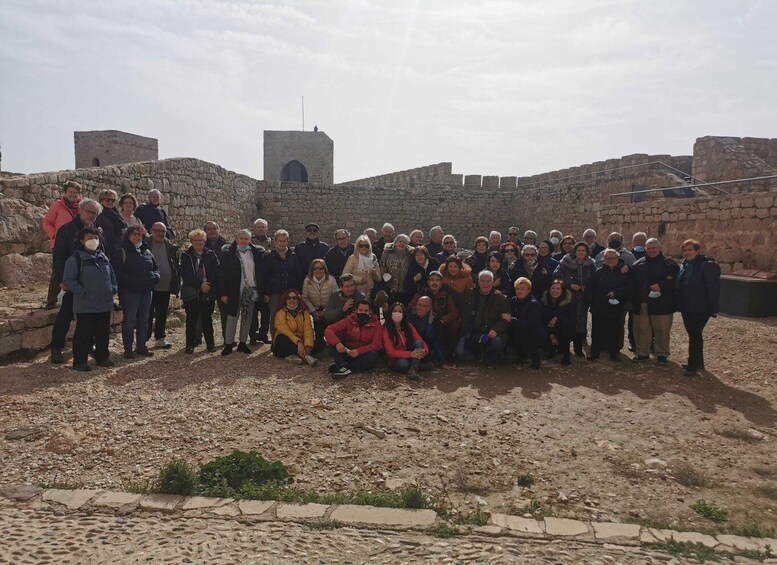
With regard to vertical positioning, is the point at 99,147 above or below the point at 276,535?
above

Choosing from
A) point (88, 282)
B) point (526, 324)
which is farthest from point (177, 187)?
point (526, 324)

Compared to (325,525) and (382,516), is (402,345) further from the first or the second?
(325,525)

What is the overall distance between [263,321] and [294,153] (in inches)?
700

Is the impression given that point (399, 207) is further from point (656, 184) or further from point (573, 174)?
point (656, 184)

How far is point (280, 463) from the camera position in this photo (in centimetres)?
380

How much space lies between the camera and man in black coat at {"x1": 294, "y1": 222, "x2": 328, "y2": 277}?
24.8ft

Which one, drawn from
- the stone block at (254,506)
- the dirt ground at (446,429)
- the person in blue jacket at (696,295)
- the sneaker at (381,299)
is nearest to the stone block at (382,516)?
the dirt ground at (446,429)

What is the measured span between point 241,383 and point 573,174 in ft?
50.9

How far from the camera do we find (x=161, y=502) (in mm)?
3270

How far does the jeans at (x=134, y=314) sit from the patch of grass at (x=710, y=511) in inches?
249

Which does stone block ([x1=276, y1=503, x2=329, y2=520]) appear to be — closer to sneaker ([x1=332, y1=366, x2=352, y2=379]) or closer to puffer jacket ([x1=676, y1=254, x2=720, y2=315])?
sneaker ([x1=332, y1=366, x2=352, y2=379])

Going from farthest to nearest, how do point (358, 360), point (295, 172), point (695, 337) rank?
1. point (295, 172)
2. point (695, 337)
3. point (358, 360)

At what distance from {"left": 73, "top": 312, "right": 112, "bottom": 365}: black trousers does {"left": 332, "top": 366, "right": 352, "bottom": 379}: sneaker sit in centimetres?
282

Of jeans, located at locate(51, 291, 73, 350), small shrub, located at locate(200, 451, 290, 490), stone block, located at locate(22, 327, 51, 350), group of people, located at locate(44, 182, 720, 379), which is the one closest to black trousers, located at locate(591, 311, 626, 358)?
group of people, located at locate(44, 182, 720, 379)
